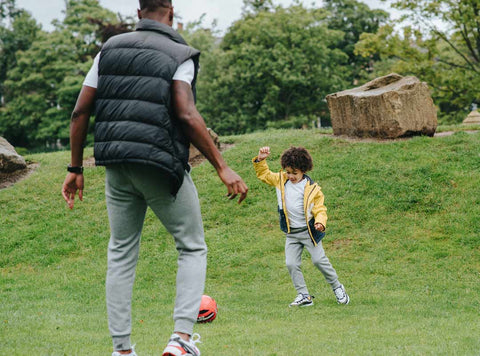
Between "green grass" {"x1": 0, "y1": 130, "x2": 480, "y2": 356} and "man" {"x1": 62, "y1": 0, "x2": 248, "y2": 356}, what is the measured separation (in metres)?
0.73

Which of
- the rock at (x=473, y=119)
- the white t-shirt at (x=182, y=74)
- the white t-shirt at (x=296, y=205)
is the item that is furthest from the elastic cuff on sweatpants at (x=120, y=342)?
the rock at (x=473, y=119)

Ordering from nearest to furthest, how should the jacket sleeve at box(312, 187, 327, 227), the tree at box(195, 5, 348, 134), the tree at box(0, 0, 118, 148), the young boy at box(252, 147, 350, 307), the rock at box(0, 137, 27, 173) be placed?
the jacket sleeve at box(312, 187, 327, 227) < the young boy at box(252, 147, 350, 307) < the rock at box(0, 137, 27, 173) < the tree at box(195, 5, 348, 134) < the tree at box(0, 0, 118, 148)

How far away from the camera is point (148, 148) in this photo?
332cm

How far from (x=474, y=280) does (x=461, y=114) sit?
24.6 meters

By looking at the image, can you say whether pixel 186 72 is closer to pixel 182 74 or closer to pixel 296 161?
pixel 182 74

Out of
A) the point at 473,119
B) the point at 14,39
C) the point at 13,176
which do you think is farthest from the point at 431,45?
the point at 14,39

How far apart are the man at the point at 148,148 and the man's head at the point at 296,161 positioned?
3.13 m

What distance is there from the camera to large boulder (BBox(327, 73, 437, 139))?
1291cm

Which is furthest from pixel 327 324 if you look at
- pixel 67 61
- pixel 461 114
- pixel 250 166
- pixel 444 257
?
pixel 67 61

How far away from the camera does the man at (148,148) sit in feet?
11.0

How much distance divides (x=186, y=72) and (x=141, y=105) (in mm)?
332

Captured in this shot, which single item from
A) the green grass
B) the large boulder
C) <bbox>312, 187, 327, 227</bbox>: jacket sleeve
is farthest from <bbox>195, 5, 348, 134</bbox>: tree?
<bbox>312, 187, 327, 227</bbox>: jacket sleeve

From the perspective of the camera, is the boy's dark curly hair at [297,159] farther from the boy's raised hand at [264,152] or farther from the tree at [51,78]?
the tree at [51,78]

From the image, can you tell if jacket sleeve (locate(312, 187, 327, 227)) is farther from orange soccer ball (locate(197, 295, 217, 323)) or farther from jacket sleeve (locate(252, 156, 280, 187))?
orange soccer ball (locate(197, 295, 217, 323))
